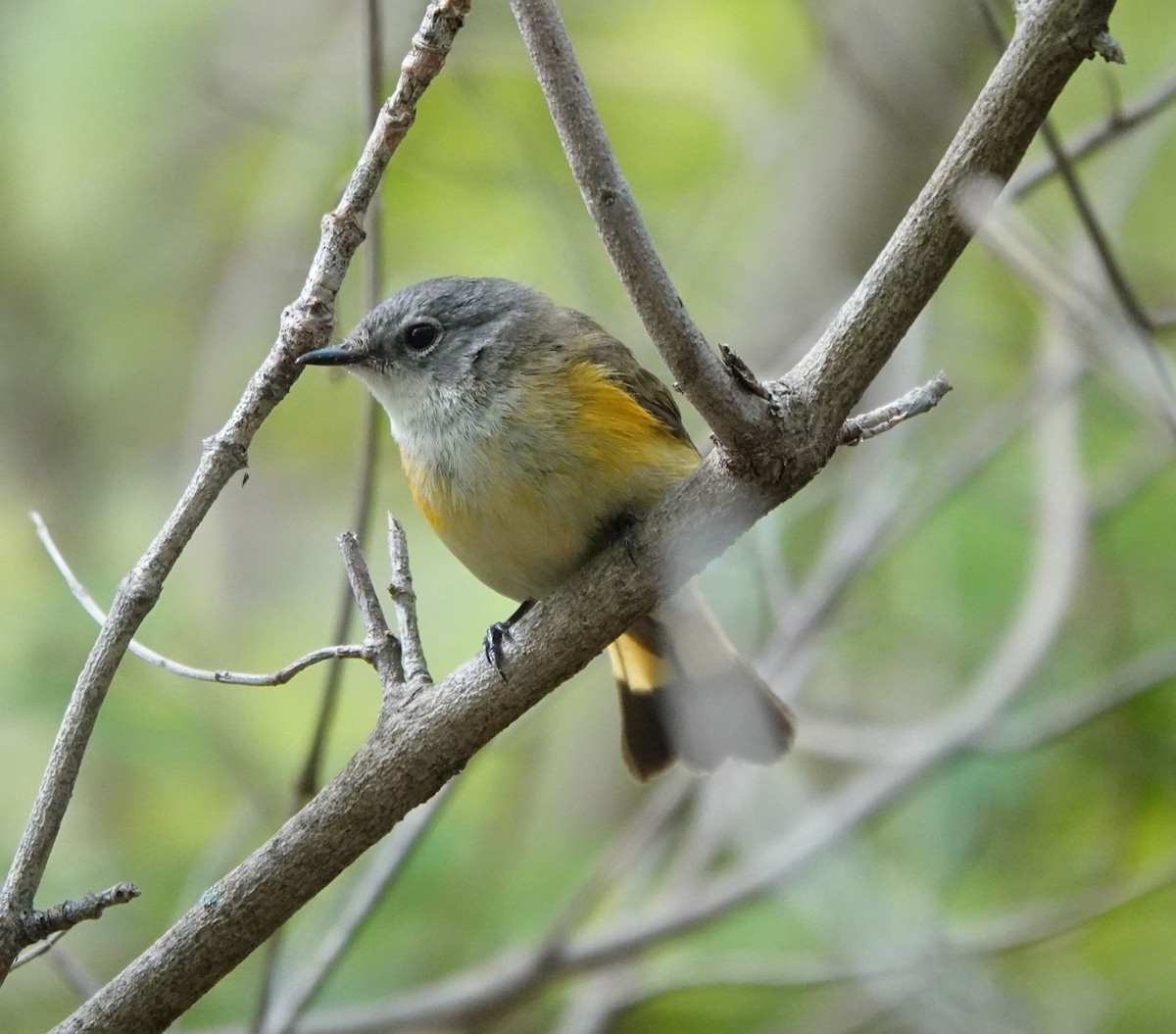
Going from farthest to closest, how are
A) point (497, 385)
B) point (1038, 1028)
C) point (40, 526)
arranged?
1. point (1038, 1028)
2. point (497, 385)
3. point (40, 526)

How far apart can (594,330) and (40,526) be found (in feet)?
5.15

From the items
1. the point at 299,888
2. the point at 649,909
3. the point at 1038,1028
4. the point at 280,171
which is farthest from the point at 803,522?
the point at 299,888

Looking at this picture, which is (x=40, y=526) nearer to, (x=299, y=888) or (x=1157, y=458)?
(x=299, y=888)

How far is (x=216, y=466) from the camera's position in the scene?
6.51 ft

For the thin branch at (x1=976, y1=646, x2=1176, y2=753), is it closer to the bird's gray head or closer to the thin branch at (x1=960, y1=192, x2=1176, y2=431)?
the thin branch at (x1=960, y1=192, x2=1176, y2=431)

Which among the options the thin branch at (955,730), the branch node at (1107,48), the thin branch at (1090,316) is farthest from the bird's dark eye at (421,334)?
the branch node at (1107,48)

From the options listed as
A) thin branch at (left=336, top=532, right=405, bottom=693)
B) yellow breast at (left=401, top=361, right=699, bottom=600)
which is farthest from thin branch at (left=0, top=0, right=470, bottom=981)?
yellow breast at (left=401, top=361, right=699, bottom=600)

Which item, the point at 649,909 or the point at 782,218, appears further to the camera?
the point at 782,218

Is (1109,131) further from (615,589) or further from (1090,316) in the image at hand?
(615,589)

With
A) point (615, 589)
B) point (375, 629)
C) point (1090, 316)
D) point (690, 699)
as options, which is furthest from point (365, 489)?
point (1090, 316)

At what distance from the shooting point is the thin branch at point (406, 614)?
236 centimetres

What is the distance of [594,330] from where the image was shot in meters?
3.58

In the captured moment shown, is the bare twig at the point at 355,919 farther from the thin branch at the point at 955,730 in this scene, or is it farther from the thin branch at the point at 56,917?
the thin branch at the point at 56,917

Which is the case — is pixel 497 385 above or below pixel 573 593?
above
